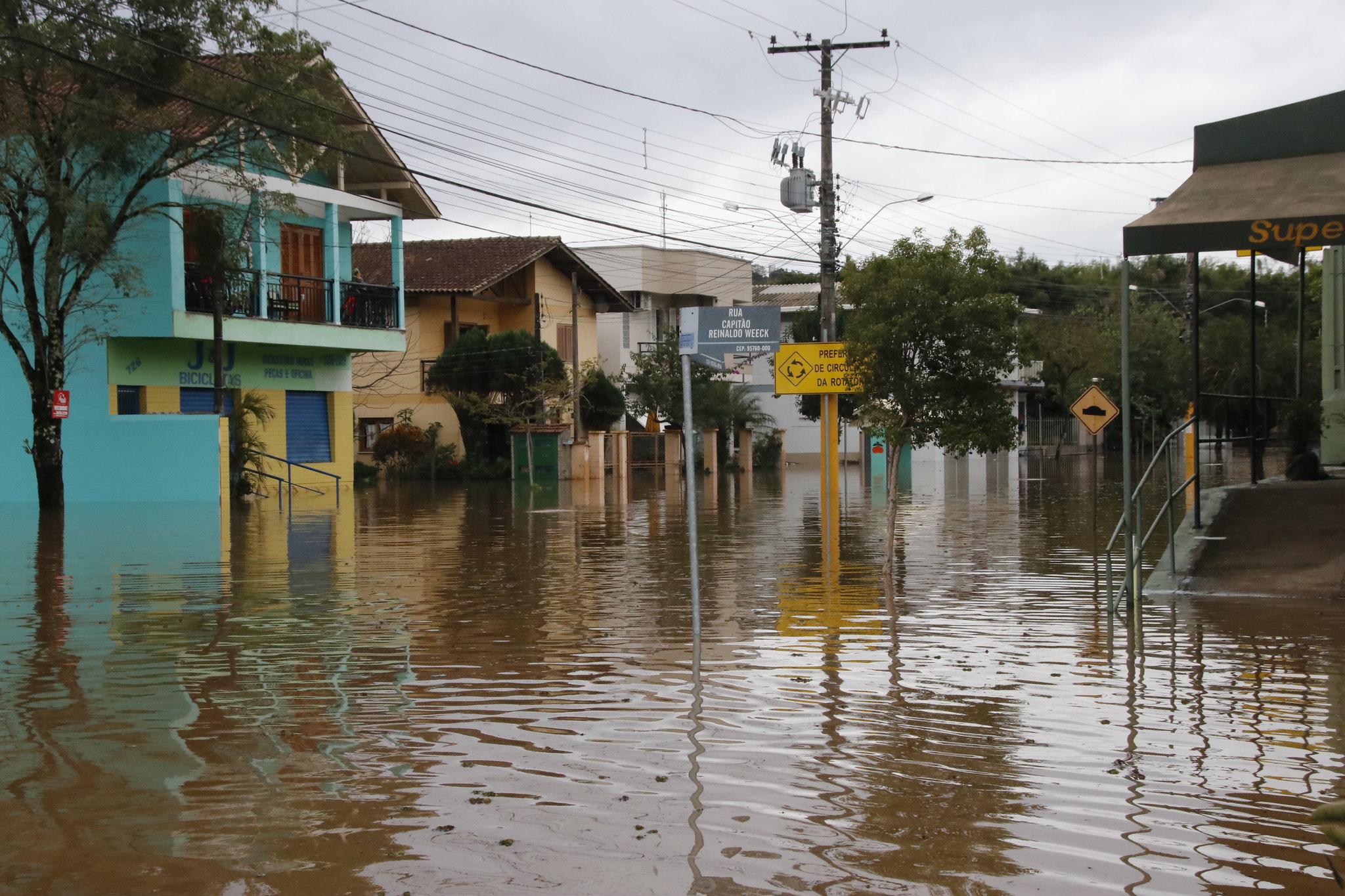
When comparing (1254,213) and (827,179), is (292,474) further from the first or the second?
(1254,213)

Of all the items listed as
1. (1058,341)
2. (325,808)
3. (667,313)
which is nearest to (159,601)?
(325,808)

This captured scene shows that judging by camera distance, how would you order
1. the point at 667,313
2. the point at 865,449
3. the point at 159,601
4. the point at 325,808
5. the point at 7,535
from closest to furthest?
1. the point at 325,808
2. the point at 159,601
3. the point at 7,535
4. the point at 865,449
5. the point at 667,313

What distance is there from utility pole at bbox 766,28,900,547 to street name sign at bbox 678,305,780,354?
29.4ft

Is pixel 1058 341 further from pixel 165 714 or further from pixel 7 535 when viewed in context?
pixel 165 714

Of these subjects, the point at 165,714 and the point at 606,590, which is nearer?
the point at 165,714

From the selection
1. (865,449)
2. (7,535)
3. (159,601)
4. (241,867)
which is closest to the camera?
(241,867)

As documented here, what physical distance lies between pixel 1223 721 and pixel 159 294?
86.6 ft

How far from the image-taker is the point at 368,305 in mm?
35906

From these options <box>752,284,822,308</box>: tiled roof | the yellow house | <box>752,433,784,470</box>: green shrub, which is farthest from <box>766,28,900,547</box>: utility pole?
<box>752,284,822,308</box>: tiled roof

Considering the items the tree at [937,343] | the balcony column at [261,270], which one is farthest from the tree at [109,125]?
the tree at [937,343]

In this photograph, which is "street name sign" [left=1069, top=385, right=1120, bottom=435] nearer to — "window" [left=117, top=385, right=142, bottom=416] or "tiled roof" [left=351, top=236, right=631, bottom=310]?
"window" [left=117, top=385, right=142, bottom=416]

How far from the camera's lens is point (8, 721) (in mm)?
7742

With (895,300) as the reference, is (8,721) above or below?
below

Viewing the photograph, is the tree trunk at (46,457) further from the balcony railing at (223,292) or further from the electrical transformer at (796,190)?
the electrical transformer at (796,190)
